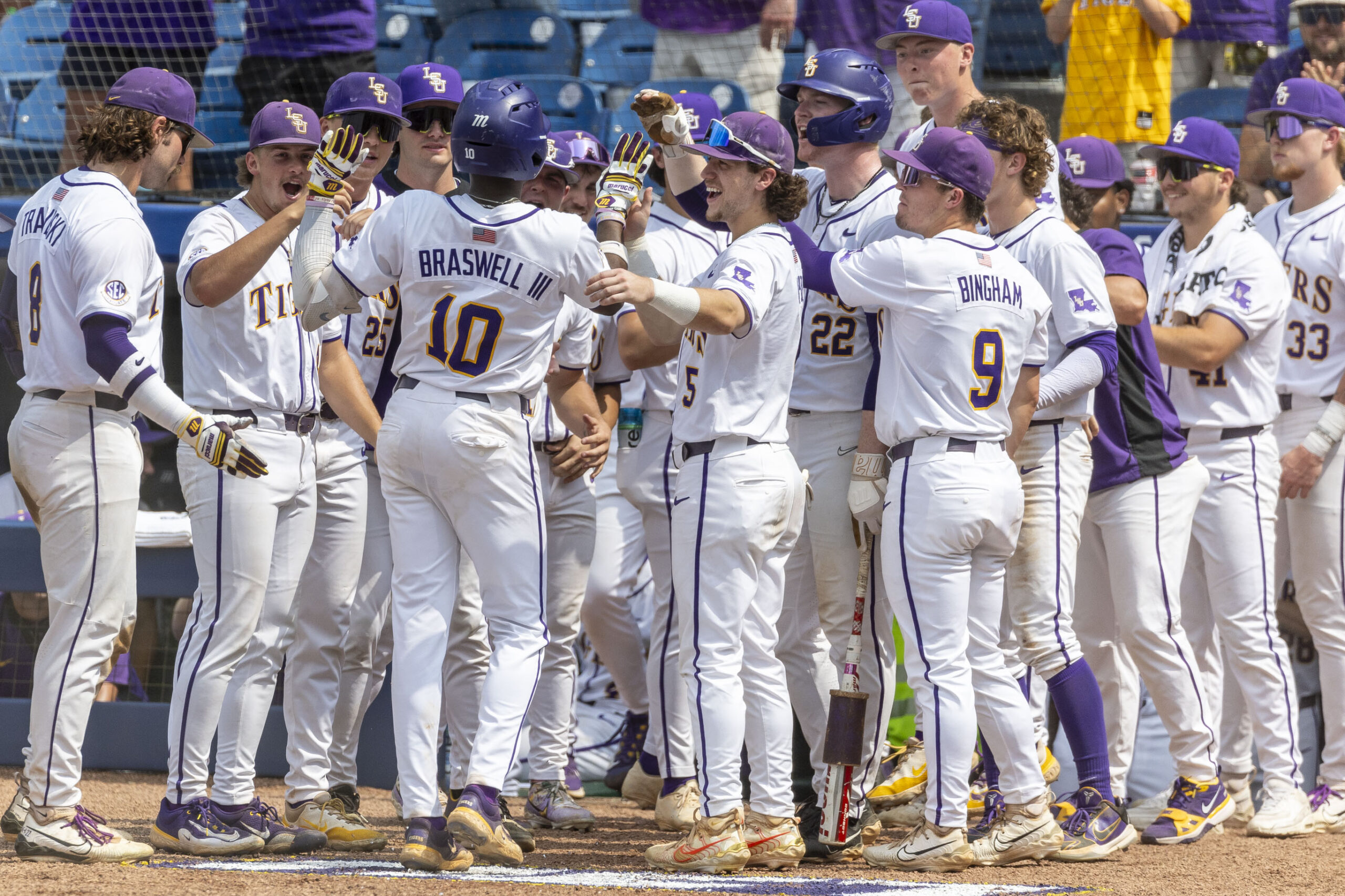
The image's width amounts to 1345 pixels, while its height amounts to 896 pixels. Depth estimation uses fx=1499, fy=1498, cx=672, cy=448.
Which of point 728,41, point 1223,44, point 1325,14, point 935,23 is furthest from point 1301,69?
point 728,41

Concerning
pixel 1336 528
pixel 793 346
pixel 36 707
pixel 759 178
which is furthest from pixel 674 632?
pixel 1336 528

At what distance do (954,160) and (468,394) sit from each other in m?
1.33

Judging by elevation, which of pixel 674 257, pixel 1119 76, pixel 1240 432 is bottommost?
pixel 1240 432

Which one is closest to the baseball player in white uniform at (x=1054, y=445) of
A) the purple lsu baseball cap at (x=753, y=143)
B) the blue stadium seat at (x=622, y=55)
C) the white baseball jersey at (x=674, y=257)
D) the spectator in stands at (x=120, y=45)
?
the purple lsu baseball cap at (x=753, y=143)

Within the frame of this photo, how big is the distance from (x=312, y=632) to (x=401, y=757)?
71 centimetres

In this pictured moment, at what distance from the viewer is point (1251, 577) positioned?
15.7ft

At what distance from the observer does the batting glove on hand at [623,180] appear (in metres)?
3.78

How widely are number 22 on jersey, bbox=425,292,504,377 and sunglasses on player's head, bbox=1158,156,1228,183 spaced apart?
2523 mm

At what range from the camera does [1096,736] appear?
13.4 ft

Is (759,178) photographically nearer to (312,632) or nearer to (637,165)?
(637,165)

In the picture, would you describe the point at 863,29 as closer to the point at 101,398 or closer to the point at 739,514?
the point at 739,514

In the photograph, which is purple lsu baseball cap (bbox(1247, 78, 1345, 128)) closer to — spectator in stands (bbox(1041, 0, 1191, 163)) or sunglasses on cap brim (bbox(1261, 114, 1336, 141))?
sunglasses on cap brim (bbox(1261, 114, 1336, 141))

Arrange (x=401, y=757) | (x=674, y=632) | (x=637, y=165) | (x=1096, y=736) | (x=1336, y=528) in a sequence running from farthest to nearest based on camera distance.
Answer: (x=1336, y=528) → (x=674, y=632) → (x=1096, y=736) → (x=637, y=165) → (x=401, y=757)

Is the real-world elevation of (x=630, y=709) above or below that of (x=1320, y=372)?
below
